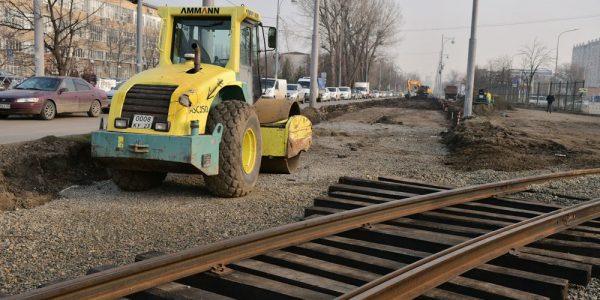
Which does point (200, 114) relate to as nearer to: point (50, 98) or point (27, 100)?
point (27, 100)

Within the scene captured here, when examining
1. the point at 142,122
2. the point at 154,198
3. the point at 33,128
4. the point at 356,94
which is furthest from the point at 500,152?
the point at 356,94

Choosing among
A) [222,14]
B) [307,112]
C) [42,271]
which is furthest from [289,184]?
[307,112]

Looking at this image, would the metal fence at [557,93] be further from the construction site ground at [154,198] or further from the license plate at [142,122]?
the license plate at [142,122]

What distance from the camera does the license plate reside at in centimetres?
766

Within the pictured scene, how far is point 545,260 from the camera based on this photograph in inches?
200

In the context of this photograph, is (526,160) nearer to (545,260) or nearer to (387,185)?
(387,185)

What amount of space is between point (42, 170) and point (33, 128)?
8340mm

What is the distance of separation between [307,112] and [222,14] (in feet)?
57.7

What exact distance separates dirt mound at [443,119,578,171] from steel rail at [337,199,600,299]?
222 inches

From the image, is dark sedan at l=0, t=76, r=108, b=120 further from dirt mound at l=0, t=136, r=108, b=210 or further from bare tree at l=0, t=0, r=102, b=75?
dirt mound at l=0, t=136, r=108, b=210

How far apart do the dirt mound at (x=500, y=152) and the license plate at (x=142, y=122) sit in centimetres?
715

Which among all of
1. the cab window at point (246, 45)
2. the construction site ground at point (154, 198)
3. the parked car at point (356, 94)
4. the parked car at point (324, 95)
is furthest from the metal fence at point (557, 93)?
the cab window at point (246, 45)

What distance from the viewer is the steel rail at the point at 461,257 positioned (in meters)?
4.04

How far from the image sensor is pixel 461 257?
4.91 meters
